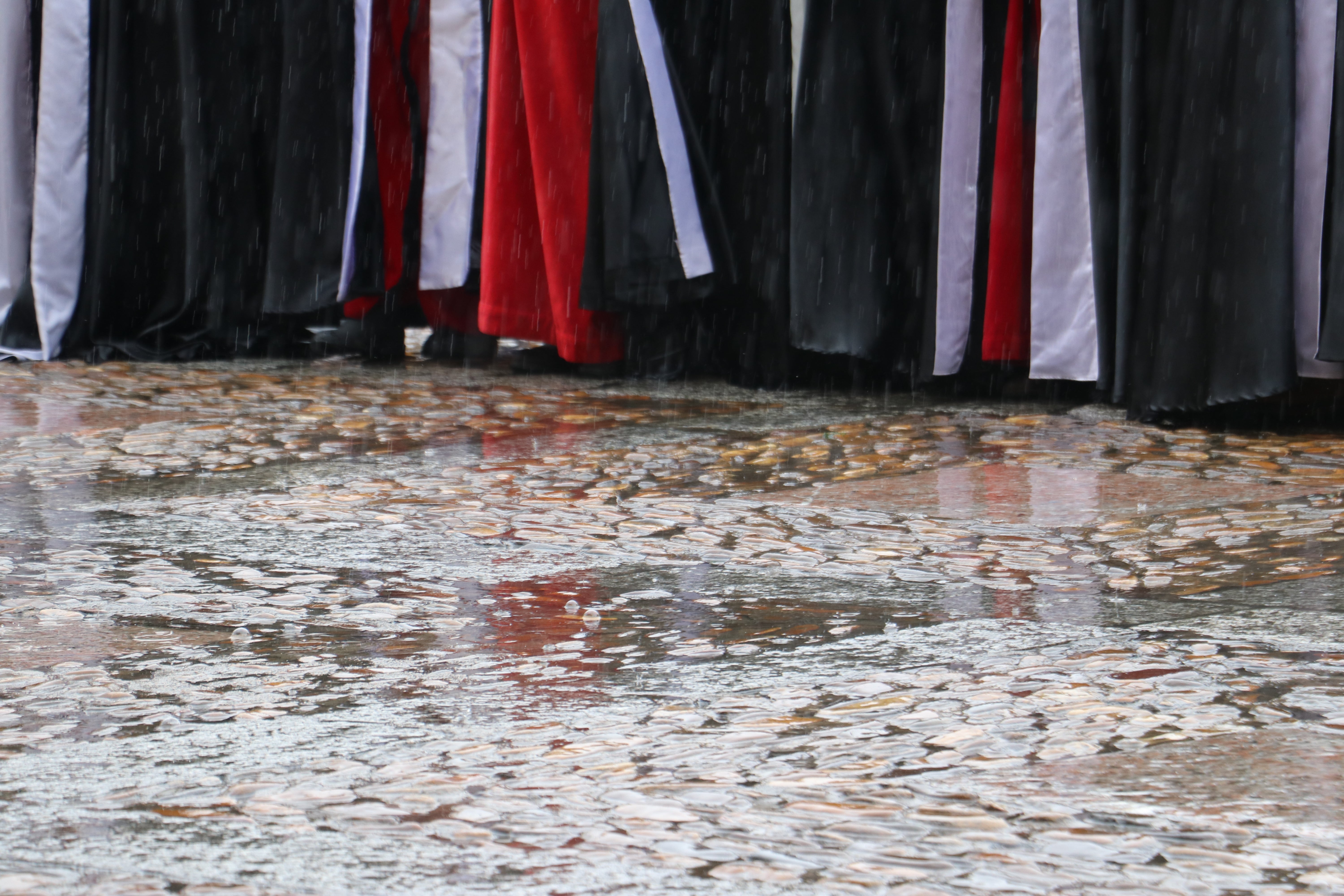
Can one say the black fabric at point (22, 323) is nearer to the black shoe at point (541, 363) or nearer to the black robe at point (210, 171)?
the black robe at point (210, 171)

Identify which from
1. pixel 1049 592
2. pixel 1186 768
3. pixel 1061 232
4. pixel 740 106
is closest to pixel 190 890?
pixel 1186 768

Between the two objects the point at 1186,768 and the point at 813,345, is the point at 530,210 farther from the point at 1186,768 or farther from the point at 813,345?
the point at 1186,768

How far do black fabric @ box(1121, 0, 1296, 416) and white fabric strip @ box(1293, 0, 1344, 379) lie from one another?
0.04 metres

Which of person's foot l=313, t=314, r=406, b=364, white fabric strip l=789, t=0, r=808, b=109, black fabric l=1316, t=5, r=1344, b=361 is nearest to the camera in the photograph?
black fabric l=1316, t=5, r=1344, b=361

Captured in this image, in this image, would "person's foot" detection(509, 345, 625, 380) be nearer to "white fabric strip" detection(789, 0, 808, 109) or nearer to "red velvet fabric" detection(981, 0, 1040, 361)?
"white fabric strip" detection(789, 0, 808, 109)

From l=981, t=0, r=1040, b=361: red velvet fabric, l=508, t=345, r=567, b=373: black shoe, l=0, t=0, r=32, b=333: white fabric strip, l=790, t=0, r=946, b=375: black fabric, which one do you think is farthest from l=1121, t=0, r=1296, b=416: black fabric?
l=0, t=0, r=32, b=333: white fabric strip

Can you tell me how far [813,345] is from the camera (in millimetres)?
3195

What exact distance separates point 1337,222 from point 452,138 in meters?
1.96

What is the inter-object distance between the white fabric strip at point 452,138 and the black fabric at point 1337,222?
188 centimetres

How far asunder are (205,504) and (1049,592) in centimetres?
116

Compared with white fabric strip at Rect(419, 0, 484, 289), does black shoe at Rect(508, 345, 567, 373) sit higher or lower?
lower

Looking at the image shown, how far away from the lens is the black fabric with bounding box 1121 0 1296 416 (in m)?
2.58

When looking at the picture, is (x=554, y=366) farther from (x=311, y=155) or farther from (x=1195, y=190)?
(x=1195, y=190)

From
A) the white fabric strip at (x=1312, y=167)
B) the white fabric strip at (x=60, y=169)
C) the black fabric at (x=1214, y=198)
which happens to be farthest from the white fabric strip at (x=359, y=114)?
the white fabric strip at (x=1312, y=167)
